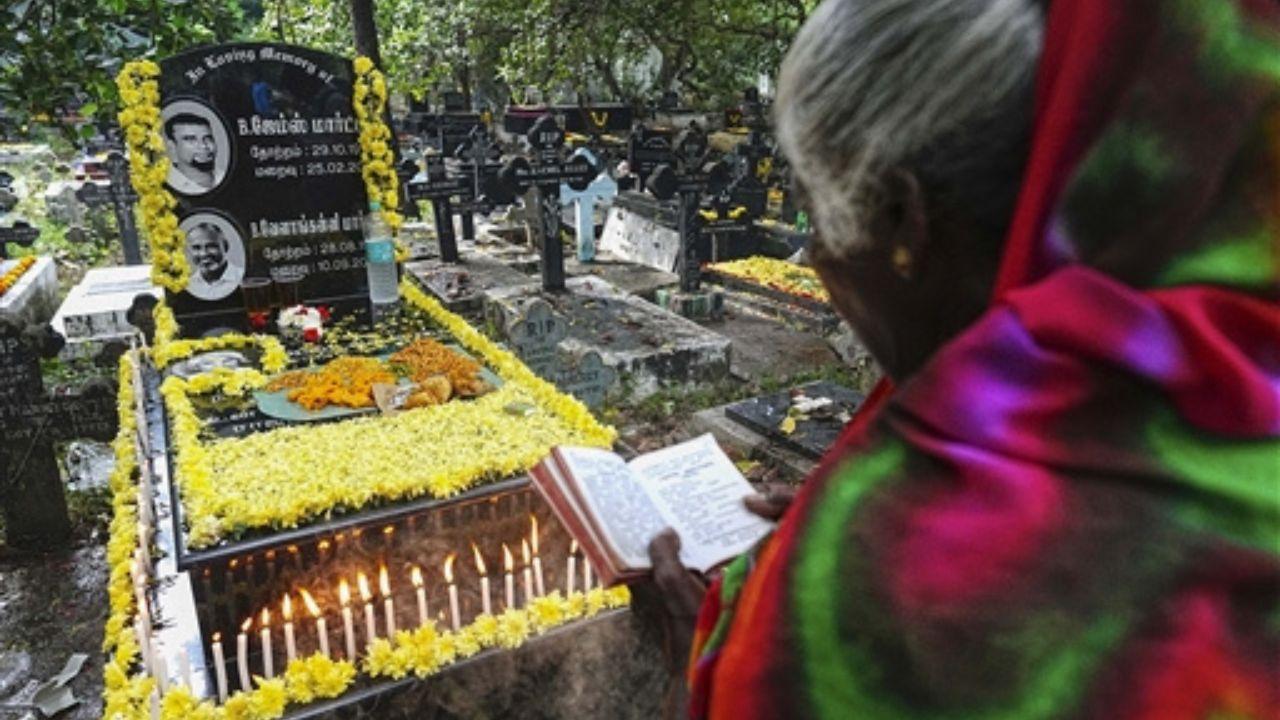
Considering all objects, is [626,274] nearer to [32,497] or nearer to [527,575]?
[32,497]

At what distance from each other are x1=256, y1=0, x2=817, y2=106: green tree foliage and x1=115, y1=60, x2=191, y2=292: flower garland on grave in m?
7.99

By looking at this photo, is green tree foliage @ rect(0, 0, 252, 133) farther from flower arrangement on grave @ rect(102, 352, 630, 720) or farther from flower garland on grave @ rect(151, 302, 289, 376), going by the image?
flower arrangement on grave @ rect(102, 352, 630, 720)

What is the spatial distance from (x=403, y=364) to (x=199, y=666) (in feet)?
6.89

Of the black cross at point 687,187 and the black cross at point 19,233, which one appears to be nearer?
the black cross at point 19,233

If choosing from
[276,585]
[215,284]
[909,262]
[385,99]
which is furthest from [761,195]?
[909,262]

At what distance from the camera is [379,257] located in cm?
603

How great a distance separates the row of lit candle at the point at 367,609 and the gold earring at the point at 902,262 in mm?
2425

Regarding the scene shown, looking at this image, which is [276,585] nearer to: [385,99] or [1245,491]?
[1245,491]

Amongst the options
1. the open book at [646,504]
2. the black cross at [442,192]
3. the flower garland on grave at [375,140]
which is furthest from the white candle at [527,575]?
the black cross at [442,192]

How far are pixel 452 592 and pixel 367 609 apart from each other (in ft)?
1.02

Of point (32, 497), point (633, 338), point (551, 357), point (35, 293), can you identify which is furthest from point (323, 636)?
point (35, 293)

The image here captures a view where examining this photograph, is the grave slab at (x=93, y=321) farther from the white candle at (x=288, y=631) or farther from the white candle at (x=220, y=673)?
the white candle at (x=220, y=673)

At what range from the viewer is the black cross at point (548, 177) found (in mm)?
9016

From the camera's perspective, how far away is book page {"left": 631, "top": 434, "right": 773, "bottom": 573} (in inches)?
71.1
